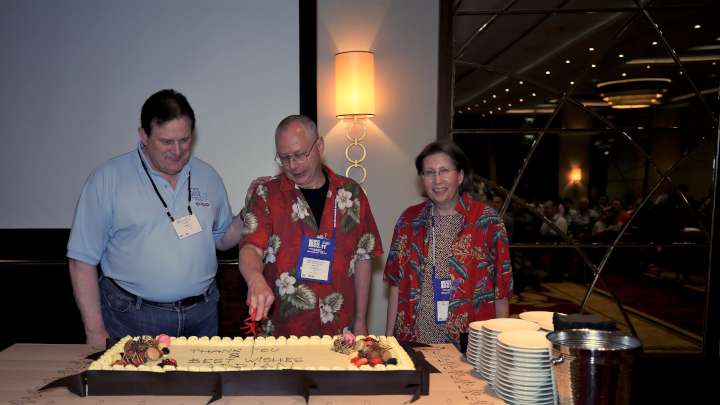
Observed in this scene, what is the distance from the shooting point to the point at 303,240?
7.19 ft

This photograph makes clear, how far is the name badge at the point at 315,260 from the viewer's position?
2.17 meters

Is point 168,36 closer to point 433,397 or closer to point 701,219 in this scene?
point 433,397

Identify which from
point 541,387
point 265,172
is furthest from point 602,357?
point 265,172

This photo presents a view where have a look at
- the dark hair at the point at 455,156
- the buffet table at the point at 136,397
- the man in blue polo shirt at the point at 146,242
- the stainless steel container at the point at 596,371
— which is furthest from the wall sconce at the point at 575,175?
the stainless steel container at the point at 596,371

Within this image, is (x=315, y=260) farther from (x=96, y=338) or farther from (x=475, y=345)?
(x=96, y=338)

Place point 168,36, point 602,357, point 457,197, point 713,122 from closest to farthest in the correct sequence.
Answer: point 602,357
point 457,197
point 168,36
point 713,122

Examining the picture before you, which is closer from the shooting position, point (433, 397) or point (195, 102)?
point (433, 397)

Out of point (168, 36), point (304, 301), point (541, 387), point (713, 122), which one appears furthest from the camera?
point (713, 122)

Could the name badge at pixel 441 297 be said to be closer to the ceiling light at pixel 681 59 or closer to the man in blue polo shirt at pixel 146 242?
the man in blue polo shirt at pixel 146 242

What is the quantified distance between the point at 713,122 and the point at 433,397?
359 cm

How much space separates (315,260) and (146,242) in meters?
0.66

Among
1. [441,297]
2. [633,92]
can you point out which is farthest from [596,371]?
[633,92]

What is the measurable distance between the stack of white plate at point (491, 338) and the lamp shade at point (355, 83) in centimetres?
211

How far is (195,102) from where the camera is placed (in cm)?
365
